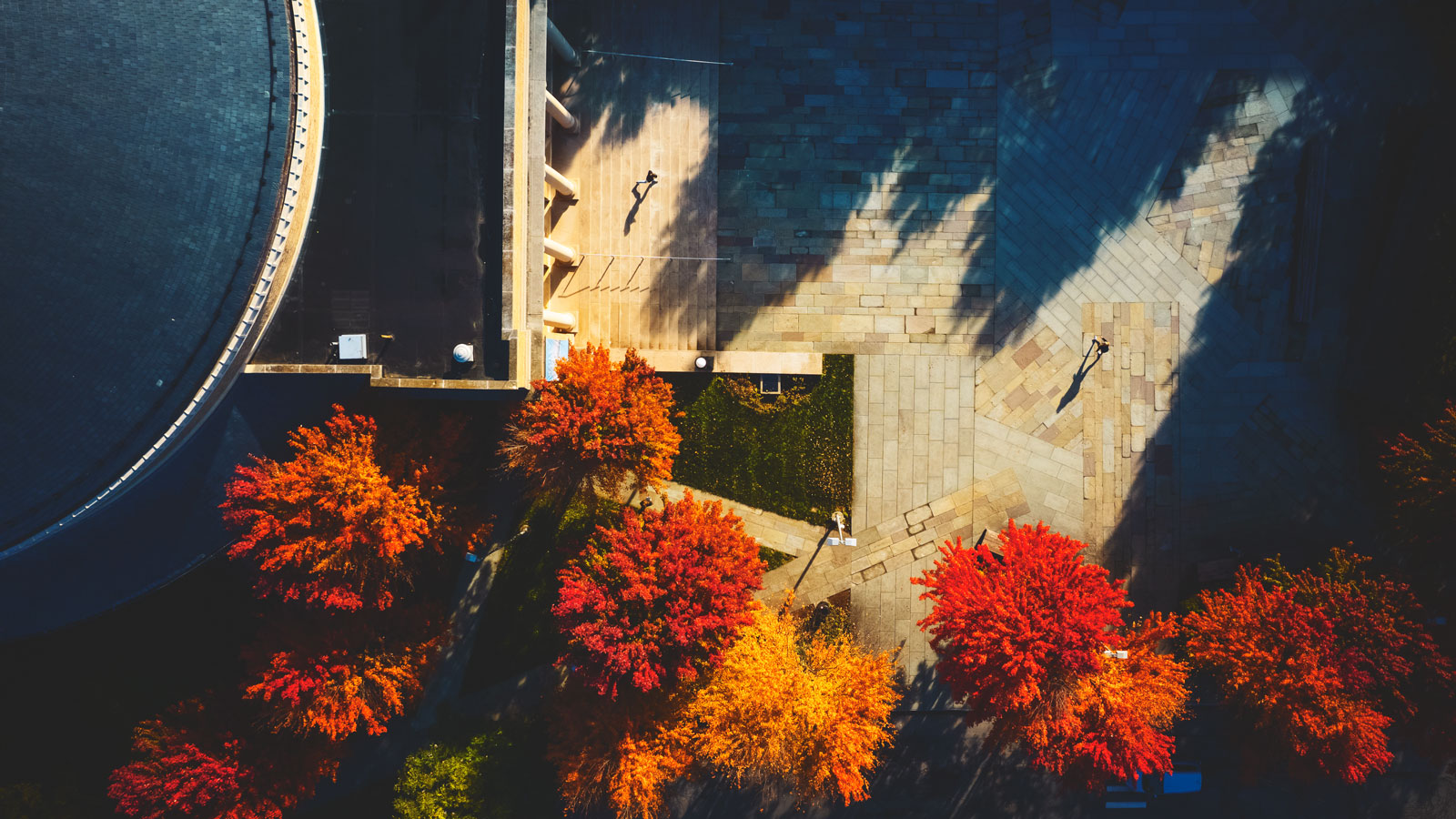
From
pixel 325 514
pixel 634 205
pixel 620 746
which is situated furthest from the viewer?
pixel 634 205

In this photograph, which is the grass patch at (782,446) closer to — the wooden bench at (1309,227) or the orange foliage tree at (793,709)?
the orange foliage tree at (793,709)

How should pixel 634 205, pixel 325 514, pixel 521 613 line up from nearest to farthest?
pixel 325 514 < pixel 521 613 < pixel 634 205

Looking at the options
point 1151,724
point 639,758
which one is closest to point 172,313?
point 639,758

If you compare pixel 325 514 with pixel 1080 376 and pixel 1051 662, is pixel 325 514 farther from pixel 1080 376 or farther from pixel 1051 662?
pixel 1080 376

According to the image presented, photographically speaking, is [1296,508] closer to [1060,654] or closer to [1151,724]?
[1151,724]

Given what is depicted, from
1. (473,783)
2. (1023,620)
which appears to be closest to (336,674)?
(473,783)

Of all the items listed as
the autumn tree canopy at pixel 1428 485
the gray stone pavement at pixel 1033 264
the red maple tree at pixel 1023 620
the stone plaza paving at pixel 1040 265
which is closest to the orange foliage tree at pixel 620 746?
the gray stone pavement at pixel 1033 264
